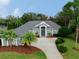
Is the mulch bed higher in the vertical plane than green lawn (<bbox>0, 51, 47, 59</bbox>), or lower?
higher

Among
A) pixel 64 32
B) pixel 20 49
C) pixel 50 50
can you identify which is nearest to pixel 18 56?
pixel 20 49

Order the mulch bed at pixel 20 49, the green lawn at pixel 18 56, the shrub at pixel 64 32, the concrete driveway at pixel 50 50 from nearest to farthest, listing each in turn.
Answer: the green lawn at pixel 18 56 < the concrete driveway at pixel 50 50 < the mulch bed at pixel 20 49 < the shrub at pixel 64 32

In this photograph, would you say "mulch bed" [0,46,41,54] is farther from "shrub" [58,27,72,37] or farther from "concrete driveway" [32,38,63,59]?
"shrub" [58,27,72,37]

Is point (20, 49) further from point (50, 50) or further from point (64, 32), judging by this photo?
point (64, 32)

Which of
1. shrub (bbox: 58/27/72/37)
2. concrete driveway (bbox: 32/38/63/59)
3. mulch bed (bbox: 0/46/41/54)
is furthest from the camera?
shrub (bbox: 58/27/72/37)

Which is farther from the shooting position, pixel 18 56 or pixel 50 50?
pixel 50 50

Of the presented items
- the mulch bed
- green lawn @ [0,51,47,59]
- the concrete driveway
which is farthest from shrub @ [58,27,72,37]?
green lawn @ [0,51,47,59]

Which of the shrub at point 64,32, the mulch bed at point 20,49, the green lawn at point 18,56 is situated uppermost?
the shrub at point 64,32

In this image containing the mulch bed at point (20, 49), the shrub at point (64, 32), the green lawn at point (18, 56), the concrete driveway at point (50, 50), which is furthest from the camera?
the shrub at point (64, 32)

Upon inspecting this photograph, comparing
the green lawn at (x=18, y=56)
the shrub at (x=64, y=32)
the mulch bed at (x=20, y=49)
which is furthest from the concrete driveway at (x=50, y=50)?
the shrub at (x=64, y=32)

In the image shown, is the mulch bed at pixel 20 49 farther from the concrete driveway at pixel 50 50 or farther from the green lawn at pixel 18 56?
the concrete driveway at pixel 50 50

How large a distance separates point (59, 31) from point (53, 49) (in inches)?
572

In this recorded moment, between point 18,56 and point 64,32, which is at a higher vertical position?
point 64,32

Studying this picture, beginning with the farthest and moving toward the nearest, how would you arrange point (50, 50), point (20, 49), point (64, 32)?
point (64, 32)
point (50, 50)
point (20, 49)
